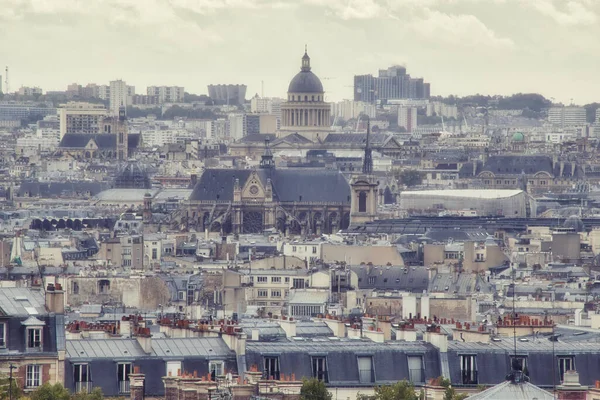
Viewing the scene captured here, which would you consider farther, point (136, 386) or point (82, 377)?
point (82, 377)

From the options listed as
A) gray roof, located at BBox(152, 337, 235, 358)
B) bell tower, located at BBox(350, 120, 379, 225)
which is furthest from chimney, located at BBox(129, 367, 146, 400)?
bell tower, located at BBox(350, 120, 379, 225)

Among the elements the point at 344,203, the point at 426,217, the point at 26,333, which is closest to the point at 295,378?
the point at 26,333

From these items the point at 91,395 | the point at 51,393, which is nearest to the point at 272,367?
the point at 91,395

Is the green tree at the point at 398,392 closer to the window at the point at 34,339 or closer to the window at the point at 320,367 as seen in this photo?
the window at the point at 320,367

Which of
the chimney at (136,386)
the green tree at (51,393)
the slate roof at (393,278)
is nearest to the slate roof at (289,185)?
the slate roof at (393,278)

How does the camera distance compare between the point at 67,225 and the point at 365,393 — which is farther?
the point at 67,225

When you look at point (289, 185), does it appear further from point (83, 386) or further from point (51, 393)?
point (51, 393)

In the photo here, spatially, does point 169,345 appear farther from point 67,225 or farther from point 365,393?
point 67,225
